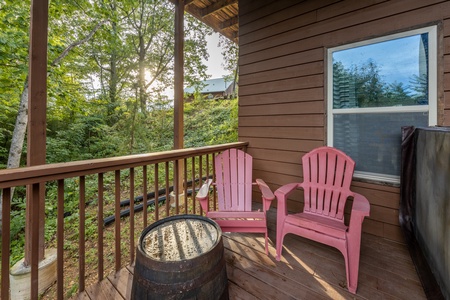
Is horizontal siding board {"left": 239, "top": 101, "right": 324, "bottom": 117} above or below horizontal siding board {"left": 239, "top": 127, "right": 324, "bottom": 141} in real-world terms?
above

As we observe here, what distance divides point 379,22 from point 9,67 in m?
5.47

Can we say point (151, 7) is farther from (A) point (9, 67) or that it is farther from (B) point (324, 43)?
(B) point (324, 43)

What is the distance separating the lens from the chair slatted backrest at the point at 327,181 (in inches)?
74.3

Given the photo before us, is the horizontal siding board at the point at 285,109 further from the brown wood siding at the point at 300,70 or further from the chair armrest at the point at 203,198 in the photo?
the chair armrest at the point at 203,198

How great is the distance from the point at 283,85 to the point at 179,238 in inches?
92.0

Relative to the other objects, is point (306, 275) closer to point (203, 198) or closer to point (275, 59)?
point (203, 198)

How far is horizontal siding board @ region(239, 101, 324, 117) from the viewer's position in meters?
2.43

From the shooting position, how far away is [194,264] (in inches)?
37.4

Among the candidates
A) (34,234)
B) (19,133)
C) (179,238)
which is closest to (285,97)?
(179,238)

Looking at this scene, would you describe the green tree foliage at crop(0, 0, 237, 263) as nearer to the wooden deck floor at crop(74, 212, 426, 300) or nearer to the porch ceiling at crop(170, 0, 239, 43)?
the porch ceiling at crop(170, 0, 239, 43)

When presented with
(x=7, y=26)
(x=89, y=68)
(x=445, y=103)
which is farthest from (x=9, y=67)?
(x=445, y=103)

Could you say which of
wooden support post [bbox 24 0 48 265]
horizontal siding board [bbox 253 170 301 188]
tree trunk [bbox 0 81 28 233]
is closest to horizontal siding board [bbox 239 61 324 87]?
horizontal siding board [bbox 253 170 301 188]

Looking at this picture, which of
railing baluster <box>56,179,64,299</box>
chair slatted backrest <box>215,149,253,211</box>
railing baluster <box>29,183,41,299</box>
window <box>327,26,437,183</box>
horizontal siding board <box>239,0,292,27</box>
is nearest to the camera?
railing baluster <box>29,183,41,299</box>

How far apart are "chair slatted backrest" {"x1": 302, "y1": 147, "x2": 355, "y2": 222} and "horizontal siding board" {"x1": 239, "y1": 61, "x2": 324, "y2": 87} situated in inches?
41.6
